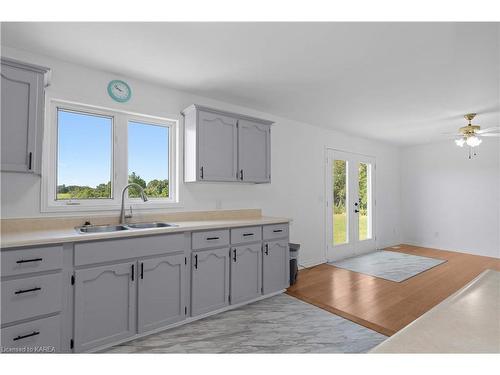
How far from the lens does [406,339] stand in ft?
2.32

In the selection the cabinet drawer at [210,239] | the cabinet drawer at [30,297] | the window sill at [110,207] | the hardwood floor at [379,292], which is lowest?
the hardwood floor at [379,292]

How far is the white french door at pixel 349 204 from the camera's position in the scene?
4879 millimetres

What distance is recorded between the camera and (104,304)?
2.01 metres

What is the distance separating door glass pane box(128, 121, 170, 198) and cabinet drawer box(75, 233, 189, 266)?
818 mm

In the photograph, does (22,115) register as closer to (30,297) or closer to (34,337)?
(30,297)

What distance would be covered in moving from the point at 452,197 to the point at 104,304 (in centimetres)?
640

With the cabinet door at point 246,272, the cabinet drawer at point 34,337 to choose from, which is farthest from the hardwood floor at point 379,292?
the cabinet drawer at point 34,337

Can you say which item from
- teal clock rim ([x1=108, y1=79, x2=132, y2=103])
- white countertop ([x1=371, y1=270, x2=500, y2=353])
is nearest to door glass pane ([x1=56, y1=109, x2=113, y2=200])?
teal clock rim ([x1=108, y1=79, x2=132, y2=103])

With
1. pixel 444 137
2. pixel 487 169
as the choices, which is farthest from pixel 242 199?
pixel 487 169

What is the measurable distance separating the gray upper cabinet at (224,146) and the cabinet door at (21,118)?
1323 millimetres

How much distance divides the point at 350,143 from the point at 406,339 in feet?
16.3

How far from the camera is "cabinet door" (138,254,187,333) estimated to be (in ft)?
7.16

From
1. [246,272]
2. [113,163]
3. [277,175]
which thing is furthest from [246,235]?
[113,163]

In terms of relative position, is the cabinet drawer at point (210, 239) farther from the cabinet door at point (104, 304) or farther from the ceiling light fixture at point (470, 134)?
the ceiling light fixture at point (470, 134)
